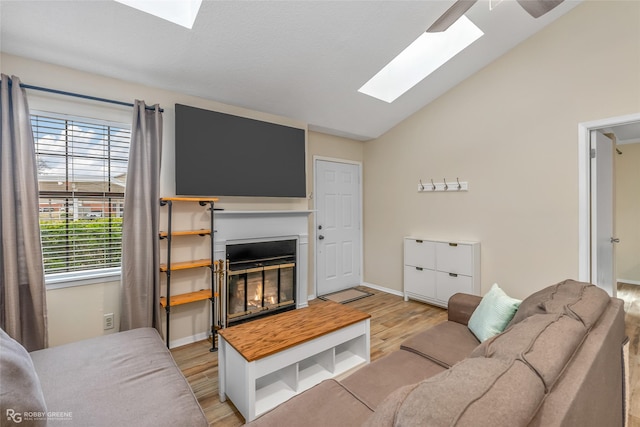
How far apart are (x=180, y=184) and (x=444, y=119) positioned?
332 cm

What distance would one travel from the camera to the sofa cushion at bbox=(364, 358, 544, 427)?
605 millimetres

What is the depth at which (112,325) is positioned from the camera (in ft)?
8.23

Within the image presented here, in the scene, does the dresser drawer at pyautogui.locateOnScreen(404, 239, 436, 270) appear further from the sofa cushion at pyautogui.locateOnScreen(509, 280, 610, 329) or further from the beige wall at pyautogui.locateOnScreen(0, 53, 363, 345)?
the beige wall at pyautogui.locateOnScreen(0, 53, 363, 345)

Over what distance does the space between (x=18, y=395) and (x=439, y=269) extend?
12.2 feet

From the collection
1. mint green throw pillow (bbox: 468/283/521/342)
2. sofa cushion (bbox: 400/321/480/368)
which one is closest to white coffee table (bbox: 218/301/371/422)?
sofa cushion (bbox: 400/321/480/368)

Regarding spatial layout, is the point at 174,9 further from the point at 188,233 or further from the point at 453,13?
the point at 453,13

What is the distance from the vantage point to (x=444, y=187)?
377 cm

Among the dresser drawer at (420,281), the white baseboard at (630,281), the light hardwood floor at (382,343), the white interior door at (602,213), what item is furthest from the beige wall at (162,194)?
the white baseboard at (630,281)

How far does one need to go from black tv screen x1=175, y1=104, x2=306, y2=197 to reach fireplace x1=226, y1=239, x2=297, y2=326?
648 millimetres

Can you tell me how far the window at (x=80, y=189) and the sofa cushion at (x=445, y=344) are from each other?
265cm

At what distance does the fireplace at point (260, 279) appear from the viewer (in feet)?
10.4

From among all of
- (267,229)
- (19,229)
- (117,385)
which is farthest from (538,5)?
(19,229)

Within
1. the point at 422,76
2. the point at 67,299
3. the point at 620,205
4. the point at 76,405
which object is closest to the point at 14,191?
the point at 67,299

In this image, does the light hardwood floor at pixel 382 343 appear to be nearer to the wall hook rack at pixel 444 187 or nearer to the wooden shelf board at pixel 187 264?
the wooden shelf board at pixel 187 264
